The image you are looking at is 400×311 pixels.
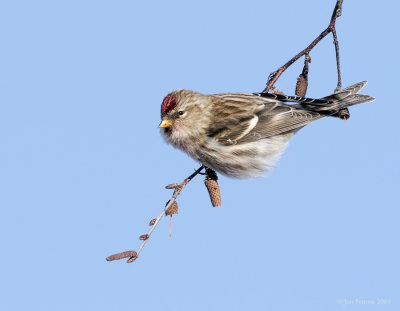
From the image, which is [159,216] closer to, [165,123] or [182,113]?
[165,123]

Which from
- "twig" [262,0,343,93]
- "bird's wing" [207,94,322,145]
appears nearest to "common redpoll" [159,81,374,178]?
"bird's wing" [207,94,322,145]

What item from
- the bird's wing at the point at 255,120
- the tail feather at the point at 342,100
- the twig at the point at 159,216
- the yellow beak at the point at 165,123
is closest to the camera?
the twig at the point at 159,216

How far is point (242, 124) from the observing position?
4.04 metres

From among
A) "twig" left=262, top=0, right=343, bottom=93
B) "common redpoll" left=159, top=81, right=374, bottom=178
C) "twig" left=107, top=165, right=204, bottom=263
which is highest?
"twig" left=262, top=0, right=343, bottom=93

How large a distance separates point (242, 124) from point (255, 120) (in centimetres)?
11

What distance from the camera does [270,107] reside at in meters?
4.05

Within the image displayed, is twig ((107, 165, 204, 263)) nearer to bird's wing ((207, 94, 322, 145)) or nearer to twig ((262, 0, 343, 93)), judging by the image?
bird's wing ((207, 94, 322, 145))

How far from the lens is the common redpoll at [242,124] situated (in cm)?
392

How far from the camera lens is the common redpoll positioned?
392 cm

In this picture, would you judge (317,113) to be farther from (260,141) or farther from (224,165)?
(224,165)

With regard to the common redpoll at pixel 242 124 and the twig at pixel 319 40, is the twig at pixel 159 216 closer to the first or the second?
the common redpoll at pixel 242 124

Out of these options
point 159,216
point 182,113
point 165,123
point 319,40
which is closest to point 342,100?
point 319,40

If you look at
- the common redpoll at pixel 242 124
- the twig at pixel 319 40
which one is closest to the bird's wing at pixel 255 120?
the common redpoll at pixel 242 124

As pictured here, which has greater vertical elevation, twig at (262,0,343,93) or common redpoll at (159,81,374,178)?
twig at (262,0,343,93)
